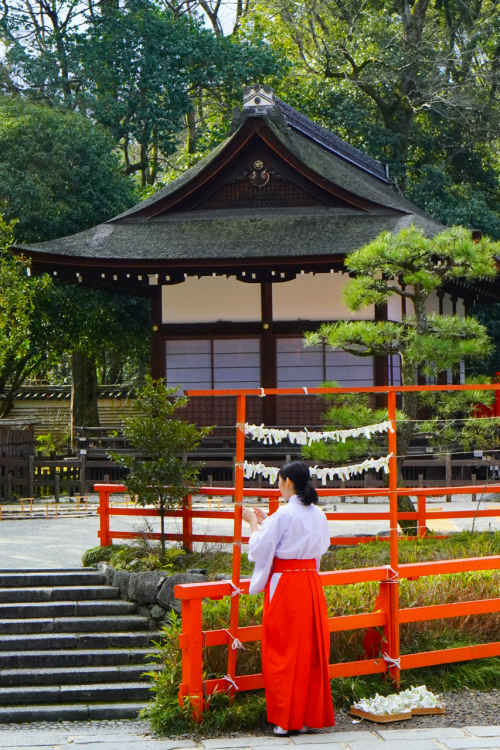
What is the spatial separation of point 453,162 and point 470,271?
61.8 ft

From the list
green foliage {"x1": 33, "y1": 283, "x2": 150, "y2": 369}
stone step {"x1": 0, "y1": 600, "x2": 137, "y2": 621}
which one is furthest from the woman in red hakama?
green foliage {"x1": 33, "y1": 283, "x2": 150, "y2": 369}

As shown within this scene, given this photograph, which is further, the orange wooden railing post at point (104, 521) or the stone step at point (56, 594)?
the orange wooden railing post at point (104, 521)

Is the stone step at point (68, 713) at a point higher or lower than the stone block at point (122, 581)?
lower

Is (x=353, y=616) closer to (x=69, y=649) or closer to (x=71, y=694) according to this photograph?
(x=71, y=694)

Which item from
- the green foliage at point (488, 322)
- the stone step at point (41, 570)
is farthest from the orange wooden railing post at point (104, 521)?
the green foliage at point (488, 322)

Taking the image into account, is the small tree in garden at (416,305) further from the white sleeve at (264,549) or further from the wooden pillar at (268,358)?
the wooden pillar at (268,358)

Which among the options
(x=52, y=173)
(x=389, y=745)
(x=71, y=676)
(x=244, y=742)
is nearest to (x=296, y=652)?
(x=244, y=742)

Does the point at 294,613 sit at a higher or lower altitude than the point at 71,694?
higher

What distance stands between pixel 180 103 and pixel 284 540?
22525 millimetres

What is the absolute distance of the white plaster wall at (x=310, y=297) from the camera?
1694 centimetres

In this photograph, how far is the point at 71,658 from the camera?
285 inches

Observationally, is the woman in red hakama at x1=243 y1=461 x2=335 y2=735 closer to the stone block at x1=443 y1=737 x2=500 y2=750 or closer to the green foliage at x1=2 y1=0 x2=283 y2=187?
the stone block at x1=443 y1=737 x2=500 y2=750

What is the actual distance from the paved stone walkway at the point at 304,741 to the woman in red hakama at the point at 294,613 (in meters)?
0.15

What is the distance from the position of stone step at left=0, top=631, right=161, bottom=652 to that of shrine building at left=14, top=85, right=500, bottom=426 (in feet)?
30.9
